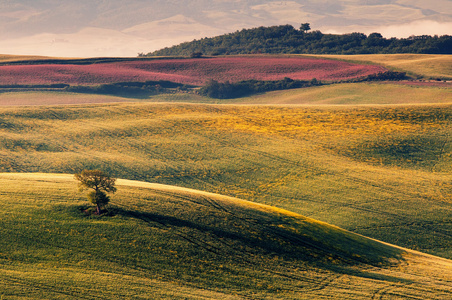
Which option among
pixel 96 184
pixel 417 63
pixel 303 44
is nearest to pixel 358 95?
pixel 417 63

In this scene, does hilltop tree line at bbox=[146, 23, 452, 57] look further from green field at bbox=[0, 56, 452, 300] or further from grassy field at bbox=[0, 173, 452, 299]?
grassy field at bbox=[0, 173, 452, 299]

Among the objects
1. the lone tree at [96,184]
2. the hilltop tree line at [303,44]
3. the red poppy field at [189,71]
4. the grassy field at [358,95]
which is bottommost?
the lone tree at [96,184]

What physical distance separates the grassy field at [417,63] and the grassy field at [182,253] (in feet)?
262

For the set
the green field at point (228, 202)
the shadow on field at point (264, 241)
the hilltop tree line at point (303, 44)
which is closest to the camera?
the green field at point (228, 202)

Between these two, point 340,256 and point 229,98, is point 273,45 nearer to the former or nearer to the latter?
point 229,98

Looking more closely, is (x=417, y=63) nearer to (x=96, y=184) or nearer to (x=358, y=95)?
(x=358, y=95)

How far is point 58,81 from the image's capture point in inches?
3684

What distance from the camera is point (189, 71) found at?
359 ft

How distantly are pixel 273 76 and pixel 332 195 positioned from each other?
2626 inches

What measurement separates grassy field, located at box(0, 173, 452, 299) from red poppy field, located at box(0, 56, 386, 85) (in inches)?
2646

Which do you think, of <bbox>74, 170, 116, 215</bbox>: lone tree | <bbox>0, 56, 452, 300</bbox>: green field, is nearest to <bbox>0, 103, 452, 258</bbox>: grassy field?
<bbox>0, 56, 452, 300</bbox>: green field

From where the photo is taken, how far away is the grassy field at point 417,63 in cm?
10138

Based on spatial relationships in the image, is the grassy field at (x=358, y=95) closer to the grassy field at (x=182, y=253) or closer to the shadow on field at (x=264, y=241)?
the grassy field at (x=182, y=253)

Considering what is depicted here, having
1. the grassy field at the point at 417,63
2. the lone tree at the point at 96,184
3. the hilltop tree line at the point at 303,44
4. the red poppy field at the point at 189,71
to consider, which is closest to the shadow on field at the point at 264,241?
the lone tree at the point at 96,184
